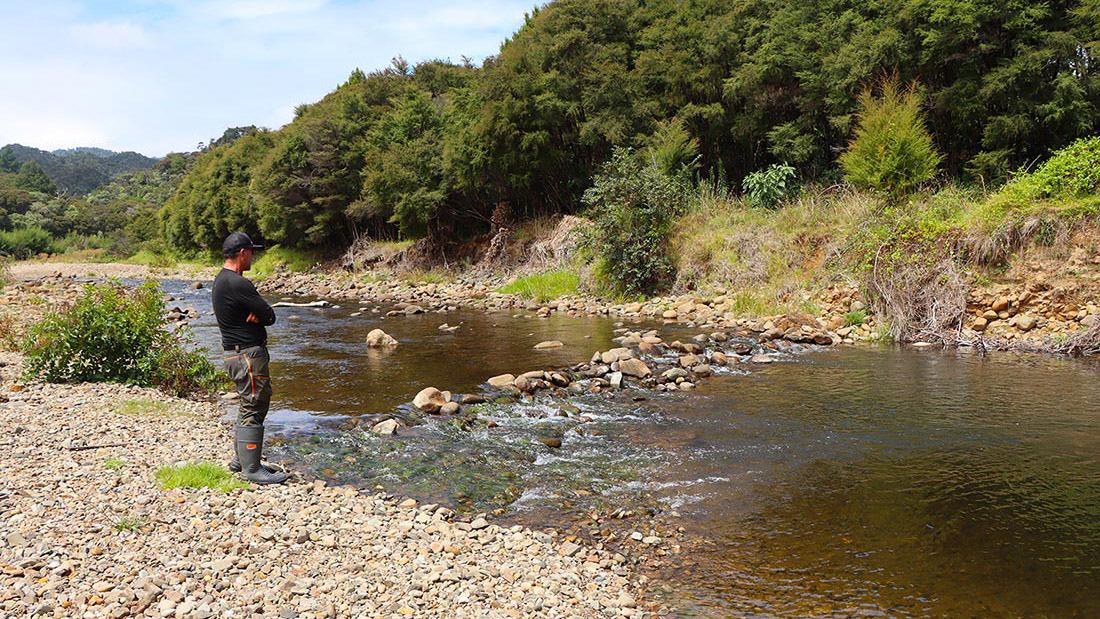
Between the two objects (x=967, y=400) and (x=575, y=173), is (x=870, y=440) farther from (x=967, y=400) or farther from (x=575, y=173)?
(x=575, y=173)

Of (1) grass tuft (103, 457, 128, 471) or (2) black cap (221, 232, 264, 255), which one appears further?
(2) black cap (221, 232, 264, 255)

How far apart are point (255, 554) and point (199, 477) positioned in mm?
1564

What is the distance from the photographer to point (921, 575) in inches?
183

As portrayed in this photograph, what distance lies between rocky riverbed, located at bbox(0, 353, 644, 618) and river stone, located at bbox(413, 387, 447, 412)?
110 inches

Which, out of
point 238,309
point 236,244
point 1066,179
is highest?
point 1066,179

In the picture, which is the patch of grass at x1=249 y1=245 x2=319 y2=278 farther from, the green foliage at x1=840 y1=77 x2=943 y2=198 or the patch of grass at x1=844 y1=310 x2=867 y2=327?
the patch of grass at x1=844 y1=310 x2=867 y2=327

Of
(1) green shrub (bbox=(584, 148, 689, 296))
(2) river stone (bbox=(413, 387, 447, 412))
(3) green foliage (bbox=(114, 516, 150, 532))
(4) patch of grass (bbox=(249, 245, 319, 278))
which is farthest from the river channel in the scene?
(4) patch of grass (bbox=(249, 245, 319, 278))

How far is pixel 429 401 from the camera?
→ 8969 mm

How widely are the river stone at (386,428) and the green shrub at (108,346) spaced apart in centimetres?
332

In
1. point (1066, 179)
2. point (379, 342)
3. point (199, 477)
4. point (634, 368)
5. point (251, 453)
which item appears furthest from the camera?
point (379, 342)

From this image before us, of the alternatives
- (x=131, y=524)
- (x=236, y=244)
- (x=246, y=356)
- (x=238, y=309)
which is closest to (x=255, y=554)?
(x=131, y=524)

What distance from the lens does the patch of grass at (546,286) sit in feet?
72.8

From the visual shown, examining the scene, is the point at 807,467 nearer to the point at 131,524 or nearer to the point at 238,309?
the point at 238,309

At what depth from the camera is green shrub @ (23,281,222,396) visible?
9.15m
